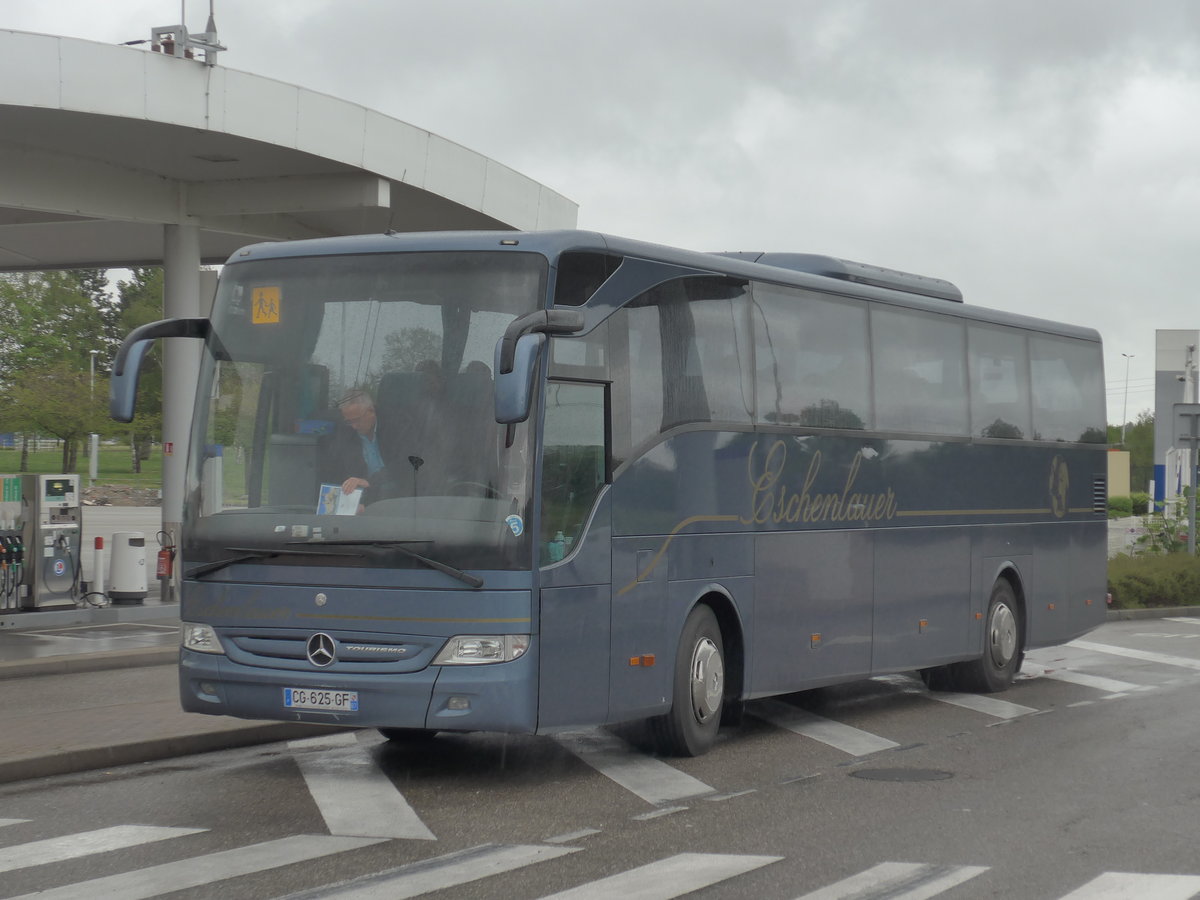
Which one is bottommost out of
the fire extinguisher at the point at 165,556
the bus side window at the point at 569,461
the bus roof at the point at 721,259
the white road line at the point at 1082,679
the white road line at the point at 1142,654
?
the white road line at the point at 1142,654

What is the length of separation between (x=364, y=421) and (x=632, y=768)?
280 cm

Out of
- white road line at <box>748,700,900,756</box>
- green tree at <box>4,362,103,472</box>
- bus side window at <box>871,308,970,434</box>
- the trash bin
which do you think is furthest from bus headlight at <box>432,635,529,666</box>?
green tree at <box>4,362,103,472</box>

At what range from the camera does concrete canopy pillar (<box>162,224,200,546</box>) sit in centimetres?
2195

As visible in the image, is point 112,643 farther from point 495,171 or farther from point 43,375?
point 43,375

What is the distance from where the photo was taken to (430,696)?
348 inches

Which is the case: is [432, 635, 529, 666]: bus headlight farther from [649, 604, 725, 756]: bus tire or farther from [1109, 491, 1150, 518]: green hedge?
[1109, 491, 1150, 518]: green hedge

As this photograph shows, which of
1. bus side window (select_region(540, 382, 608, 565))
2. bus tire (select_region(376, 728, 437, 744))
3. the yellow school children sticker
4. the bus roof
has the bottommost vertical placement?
bus tire (select_region(376, 728, 437, 744))

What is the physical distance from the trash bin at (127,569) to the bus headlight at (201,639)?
11050mm

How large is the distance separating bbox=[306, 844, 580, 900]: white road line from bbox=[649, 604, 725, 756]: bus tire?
9.14 ft

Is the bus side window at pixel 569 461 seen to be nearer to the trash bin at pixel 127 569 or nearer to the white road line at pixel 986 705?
the white road line at pixel 986 705

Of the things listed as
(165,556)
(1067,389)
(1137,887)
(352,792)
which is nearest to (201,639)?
(352,792)

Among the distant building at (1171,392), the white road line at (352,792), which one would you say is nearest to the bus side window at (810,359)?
the white road line at (352,792)

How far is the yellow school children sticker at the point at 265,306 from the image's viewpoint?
9594 millimetres

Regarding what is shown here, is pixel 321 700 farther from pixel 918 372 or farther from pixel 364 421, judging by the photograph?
pixel 918 372
